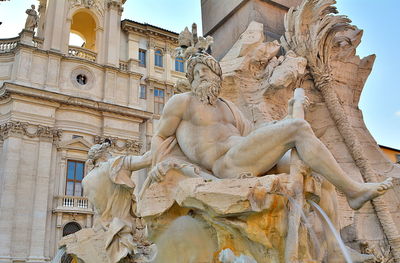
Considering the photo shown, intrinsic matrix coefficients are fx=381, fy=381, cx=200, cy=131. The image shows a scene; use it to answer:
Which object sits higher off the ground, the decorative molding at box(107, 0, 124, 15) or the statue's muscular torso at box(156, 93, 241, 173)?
the decorative molding at box(107, 0, 124, 15)

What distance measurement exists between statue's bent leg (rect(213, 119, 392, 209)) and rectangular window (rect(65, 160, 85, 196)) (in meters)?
17.6

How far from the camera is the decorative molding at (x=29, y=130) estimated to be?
60.0 ft

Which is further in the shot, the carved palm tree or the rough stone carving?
the rough stone carving

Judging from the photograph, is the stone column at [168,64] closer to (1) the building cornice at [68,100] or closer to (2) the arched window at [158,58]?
(2) the arched window at [158,58]

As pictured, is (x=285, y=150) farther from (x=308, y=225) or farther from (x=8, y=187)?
(x=8, y=187)

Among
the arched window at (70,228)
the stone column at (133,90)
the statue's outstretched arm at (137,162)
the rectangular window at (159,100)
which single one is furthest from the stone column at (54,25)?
the statue's outstretched arm at (137,162)

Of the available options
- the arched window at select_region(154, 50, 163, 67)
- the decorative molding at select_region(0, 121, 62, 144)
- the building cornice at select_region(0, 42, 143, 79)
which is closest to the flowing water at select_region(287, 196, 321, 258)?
the decorative molding at select_region(0, 121, 62, 144)

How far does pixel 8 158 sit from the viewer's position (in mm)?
17781

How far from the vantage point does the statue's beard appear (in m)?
3.37

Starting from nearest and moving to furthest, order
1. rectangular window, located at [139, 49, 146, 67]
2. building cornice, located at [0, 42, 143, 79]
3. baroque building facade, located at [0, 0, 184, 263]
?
baroque building facade, located at [0, 0, 184, 263], building cornice, located at [0, 42, 143, 79], rectangular window, located at [139, 49, 146, 67]

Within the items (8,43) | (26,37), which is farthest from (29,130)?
(8,43)

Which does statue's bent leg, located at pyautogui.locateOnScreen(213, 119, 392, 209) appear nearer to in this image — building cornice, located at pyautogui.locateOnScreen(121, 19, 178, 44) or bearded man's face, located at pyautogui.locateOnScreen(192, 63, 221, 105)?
bearded man's face, located at pyautogui.locateOnScreen(192, 63, 221, 105)

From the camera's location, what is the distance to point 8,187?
56.9 feet

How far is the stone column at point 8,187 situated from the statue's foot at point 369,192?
17.2 metres
